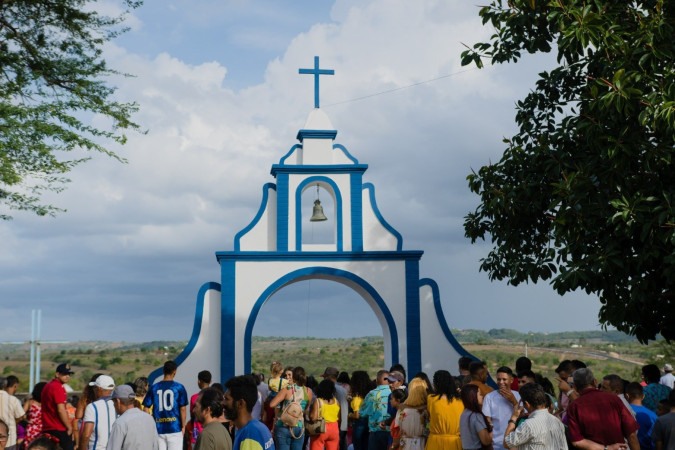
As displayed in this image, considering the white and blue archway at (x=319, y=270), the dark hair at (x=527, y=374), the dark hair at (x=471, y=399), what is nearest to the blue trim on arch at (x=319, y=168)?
the white and blue archway at (x=319, y=270)

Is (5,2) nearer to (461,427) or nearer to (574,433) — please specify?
(461,427)

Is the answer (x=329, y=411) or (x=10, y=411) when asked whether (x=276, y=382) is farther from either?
(x=10, y=411)

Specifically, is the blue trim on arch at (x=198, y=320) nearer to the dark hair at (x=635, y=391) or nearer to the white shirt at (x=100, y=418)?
the white shirt at (x=100, y=418)

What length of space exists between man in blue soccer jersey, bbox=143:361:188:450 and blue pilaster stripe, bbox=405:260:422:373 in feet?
27.3

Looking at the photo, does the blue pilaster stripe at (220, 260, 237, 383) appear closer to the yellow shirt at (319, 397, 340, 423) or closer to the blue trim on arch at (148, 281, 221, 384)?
the blue trim on arch at (148, 281, 221, 384)

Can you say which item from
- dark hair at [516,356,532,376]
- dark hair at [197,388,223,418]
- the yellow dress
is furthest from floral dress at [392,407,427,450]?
dark hair at [197,388,223,418]

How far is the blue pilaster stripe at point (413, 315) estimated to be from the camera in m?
18.5

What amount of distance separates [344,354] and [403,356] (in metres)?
47.9

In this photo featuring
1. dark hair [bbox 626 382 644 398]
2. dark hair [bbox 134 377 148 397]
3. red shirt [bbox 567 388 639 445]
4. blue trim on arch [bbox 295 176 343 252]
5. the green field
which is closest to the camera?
red shirt [bbox 567 388 639 445]

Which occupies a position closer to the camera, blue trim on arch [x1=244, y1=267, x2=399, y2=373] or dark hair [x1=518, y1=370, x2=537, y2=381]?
dark hair [x1=518, y1=370, x2=537, y2=381]

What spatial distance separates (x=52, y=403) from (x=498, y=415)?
575cm

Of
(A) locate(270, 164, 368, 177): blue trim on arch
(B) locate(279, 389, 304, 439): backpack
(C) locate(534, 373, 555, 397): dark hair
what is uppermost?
(A) locate(270, 164, 368, 177): blue trim on arch

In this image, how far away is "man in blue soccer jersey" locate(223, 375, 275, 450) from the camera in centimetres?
635

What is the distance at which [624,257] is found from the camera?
11.3 meters
